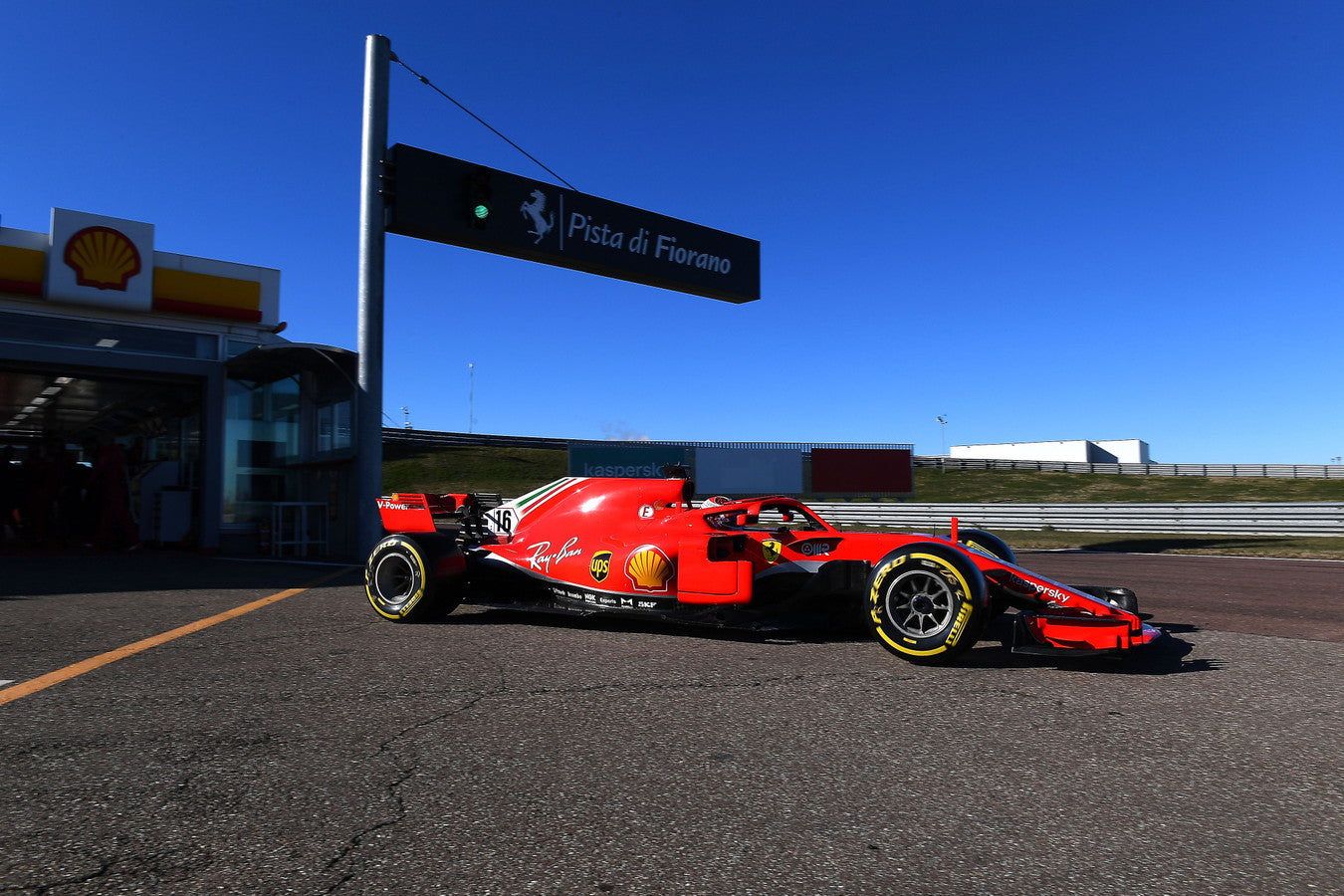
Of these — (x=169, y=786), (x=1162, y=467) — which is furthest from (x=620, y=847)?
(x=1162, y=467)

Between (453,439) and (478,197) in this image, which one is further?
(453,439)

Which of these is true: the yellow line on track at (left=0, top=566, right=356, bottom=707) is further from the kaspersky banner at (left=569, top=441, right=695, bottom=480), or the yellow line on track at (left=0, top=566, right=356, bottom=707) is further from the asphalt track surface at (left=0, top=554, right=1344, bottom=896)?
the kaspersky banner at (left=569, top=441, right=695, bottom=480)

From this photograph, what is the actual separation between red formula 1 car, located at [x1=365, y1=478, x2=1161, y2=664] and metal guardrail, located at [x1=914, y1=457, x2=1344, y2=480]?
4846 centimetres

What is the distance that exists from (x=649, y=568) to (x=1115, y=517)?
64.2 feet

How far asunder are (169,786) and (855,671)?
347 cm

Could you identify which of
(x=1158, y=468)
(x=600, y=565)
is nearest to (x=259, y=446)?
(x=600, y=565)

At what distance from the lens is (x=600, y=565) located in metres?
6.55

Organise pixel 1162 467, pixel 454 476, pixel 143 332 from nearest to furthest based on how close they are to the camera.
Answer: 1. pixel 143 332
2. pixel 454 476
3. pixel 1162 467

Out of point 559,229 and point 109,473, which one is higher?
point 559,229

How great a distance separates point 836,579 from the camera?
5.93 metres

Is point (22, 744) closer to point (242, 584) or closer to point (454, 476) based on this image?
point (242, 584)

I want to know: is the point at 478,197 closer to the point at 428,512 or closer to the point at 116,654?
the point at 428,512

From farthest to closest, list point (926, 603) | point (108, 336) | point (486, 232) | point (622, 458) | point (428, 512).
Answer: point (622, 458) < point (108, 336) < point (486, 232) < point (428, 512) < point (926, 603)

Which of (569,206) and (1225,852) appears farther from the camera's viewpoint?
(569,206)
